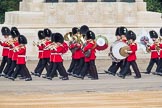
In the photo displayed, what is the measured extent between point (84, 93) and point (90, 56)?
401cm

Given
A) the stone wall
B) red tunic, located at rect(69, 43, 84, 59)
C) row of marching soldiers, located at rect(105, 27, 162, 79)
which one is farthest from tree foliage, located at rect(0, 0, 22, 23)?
red tunic, located at rect(69, 43, 84, 59)

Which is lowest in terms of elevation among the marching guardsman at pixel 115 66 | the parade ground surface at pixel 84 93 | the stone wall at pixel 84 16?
the parade ground surface at pixel 84 93

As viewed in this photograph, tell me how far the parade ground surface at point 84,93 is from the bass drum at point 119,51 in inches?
26.2

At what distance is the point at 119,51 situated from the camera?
1013 inches

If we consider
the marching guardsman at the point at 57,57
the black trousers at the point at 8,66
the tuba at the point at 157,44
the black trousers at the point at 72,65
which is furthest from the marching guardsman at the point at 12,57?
the tuba at the point at 157,44

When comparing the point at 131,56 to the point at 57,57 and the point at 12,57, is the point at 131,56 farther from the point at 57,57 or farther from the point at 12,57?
the point at 12,57

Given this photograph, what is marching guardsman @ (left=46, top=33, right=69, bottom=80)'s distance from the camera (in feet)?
80.9

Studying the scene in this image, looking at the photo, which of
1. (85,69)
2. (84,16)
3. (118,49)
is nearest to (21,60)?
(85,69)

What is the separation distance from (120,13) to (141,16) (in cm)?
158

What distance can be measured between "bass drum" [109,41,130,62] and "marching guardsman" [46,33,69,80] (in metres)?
1.96

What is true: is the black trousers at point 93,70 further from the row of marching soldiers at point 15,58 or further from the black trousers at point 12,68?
the black trousers at point 12,68

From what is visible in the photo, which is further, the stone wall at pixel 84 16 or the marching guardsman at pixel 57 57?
the stone wall at pixel 84 16

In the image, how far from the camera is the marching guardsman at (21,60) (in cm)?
2445

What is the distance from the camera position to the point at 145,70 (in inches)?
1123
